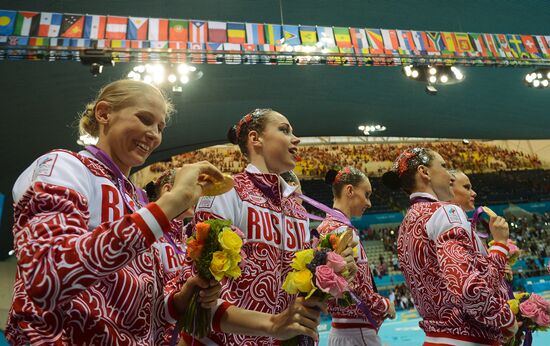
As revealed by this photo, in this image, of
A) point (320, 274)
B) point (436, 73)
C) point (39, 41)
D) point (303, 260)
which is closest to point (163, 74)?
point (39, 41)

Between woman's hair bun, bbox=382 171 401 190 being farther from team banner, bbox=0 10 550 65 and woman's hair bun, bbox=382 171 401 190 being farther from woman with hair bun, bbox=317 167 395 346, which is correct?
team banner, bbox=0 10 550 65

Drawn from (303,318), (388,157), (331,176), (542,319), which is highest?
(388,157)

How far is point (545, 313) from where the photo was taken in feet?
9.50

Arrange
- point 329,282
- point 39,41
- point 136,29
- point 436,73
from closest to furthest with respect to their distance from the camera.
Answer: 1. point 329,282
2. point 39,41
3. point 136,29
4. point 436,73

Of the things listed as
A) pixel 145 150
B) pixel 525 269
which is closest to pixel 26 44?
pixel 145 150

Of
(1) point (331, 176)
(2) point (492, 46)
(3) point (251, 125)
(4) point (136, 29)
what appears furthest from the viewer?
(2) point (492, 46)

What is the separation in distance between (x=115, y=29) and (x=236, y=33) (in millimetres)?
1692

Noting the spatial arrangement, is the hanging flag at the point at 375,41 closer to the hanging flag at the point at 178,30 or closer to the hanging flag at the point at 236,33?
the hanging flag at the point at 236,33

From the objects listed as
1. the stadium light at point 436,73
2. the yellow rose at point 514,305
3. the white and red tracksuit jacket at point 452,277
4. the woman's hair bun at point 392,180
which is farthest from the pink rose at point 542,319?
the stadium light at point 436,73

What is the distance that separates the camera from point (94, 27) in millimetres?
5586

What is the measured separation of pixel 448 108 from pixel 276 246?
35.2ft

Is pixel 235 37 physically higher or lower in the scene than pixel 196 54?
higher

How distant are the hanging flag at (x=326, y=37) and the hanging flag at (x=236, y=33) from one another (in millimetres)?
1186

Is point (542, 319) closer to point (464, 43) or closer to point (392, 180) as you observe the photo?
point (392, 180)
